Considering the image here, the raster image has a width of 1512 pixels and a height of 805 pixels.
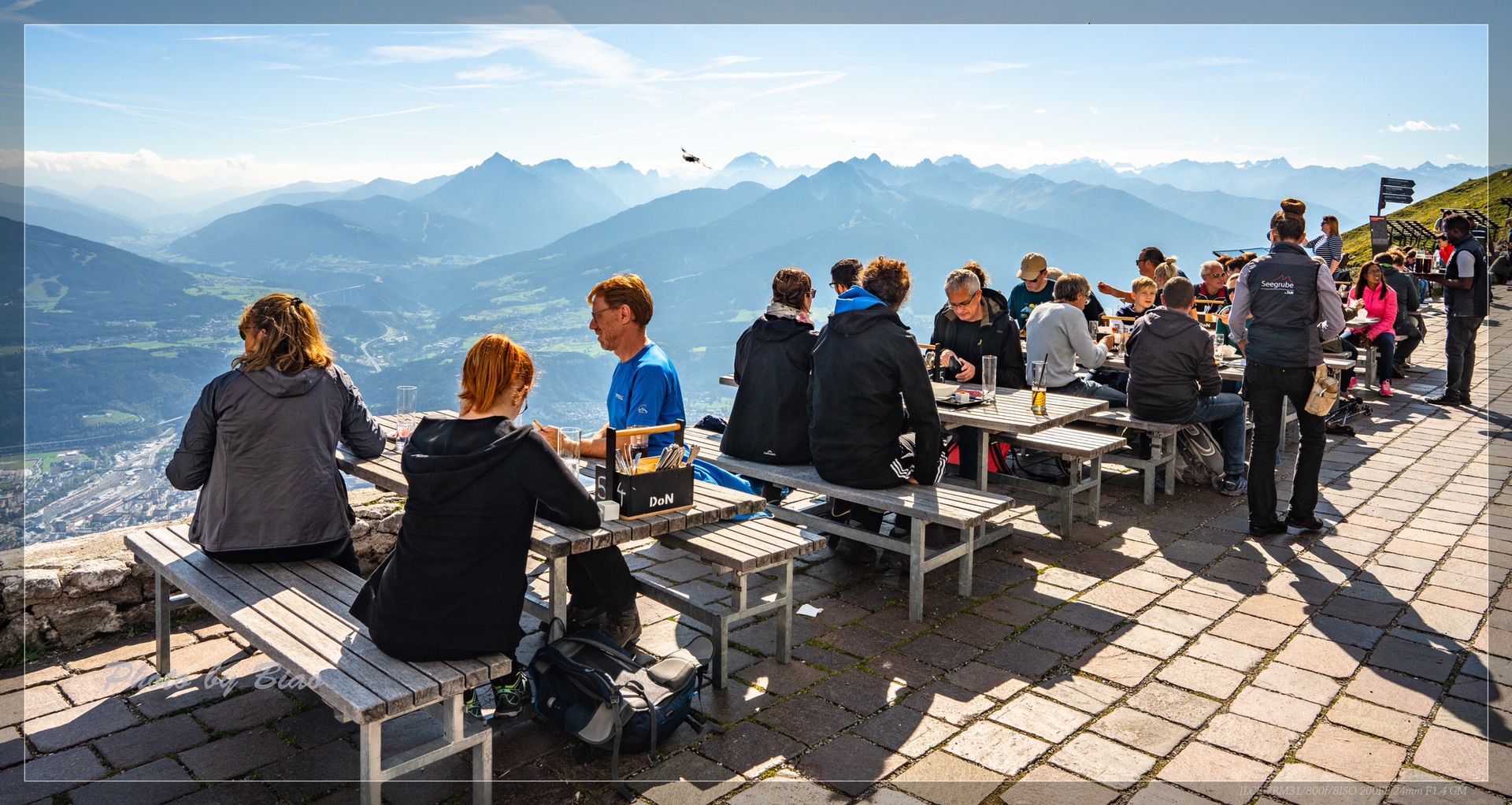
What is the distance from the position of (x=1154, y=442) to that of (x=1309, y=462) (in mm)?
908

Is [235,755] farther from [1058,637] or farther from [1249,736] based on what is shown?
[1249,736]

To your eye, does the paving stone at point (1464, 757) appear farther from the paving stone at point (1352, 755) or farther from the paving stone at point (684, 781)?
the paving stone at point (684, 781)

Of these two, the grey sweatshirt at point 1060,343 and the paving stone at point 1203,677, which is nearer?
the paving stone at point 1203,677

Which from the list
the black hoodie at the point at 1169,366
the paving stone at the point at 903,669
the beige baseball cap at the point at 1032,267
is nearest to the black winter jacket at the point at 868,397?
the paving stone at the point at 903,669

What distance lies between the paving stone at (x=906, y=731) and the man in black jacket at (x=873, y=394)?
1309 mm

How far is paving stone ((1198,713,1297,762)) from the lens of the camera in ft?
9.57

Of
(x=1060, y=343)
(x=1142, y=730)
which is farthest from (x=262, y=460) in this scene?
(x=1060, y=343)

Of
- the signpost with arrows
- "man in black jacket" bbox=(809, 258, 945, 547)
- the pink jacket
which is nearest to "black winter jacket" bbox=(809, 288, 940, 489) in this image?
"man in black jacket" bbox=(809, 258, 945, 547)

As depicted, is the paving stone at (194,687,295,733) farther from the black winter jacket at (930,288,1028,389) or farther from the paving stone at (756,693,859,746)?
the black winter jacket at (930,288,1028,389)

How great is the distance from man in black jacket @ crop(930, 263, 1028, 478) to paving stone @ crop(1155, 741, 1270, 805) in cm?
295

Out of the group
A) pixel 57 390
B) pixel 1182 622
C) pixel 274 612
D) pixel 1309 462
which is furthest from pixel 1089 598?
pixel 57 390

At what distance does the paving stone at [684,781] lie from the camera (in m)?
Answer: 2.61

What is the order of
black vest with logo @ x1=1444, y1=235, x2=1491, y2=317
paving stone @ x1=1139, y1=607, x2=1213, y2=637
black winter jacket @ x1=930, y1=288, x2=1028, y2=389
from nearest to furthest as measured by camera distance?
paving stone @ x1=1139, y1=607, x2=1213, y2=637 < black winter jacket @ x1=930, y1=288, x2=1028, y2=389 < black vest with logo @ x1=1444, y1=235, x2=1491, y2=317

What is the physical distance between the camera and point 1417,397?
980 centimetres
